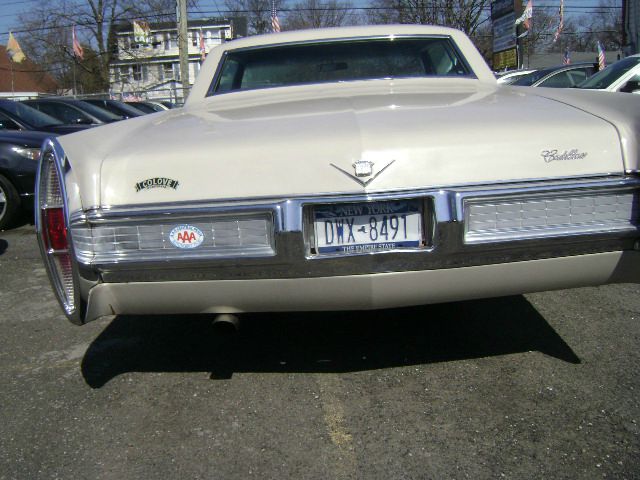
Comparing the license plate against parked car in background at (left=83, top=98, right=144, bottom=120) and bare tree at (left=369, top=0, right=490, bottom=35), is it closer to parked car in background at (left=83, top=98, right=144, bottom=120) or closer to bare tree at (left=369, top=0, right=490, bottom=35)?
parked car in background at (left=83, top=98, right=144, bottom=120)

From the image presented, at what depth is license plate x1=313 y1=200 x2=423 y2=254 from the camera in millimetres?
2266

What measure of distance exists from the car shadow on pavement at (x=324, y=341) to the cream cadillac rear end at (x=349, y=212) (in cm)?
68

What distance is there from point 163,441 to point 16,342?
1.59 metres

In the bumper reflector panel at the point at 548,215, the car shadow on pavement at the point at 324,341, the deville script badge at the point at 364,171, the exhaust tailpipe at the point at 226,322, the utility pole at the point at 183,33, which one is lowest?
the car shadow on pavement at the point at 324,341

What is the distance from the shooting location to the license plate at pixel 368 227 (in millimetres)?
2266

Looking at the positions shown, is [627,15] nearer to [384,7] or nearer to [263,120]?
[263,120]

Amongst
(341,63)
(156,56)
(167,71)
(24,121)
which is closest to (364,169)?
(341,63)

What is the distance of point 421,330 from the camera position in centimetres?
337

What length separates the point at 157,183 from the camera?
2.27m

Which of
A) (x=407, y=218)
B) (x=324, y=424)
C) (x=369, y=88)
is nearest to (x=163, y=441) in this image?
(x=324, y=424)

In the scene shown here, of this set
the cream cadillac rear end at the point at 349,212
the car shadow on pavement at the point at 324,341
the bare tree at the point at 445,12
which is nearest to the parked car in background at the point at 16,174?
the car shadow on pavement at the point at 324,341

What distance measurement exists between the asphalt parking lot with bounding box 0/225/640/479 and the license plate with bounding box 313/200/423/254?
73 cm

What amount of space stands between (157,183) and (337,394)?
3.90 feet

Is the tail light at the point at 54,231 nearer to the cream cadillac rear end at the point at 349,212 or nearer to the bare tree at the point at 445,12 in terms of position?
the cream cadillac rear end at the point at 349,212
